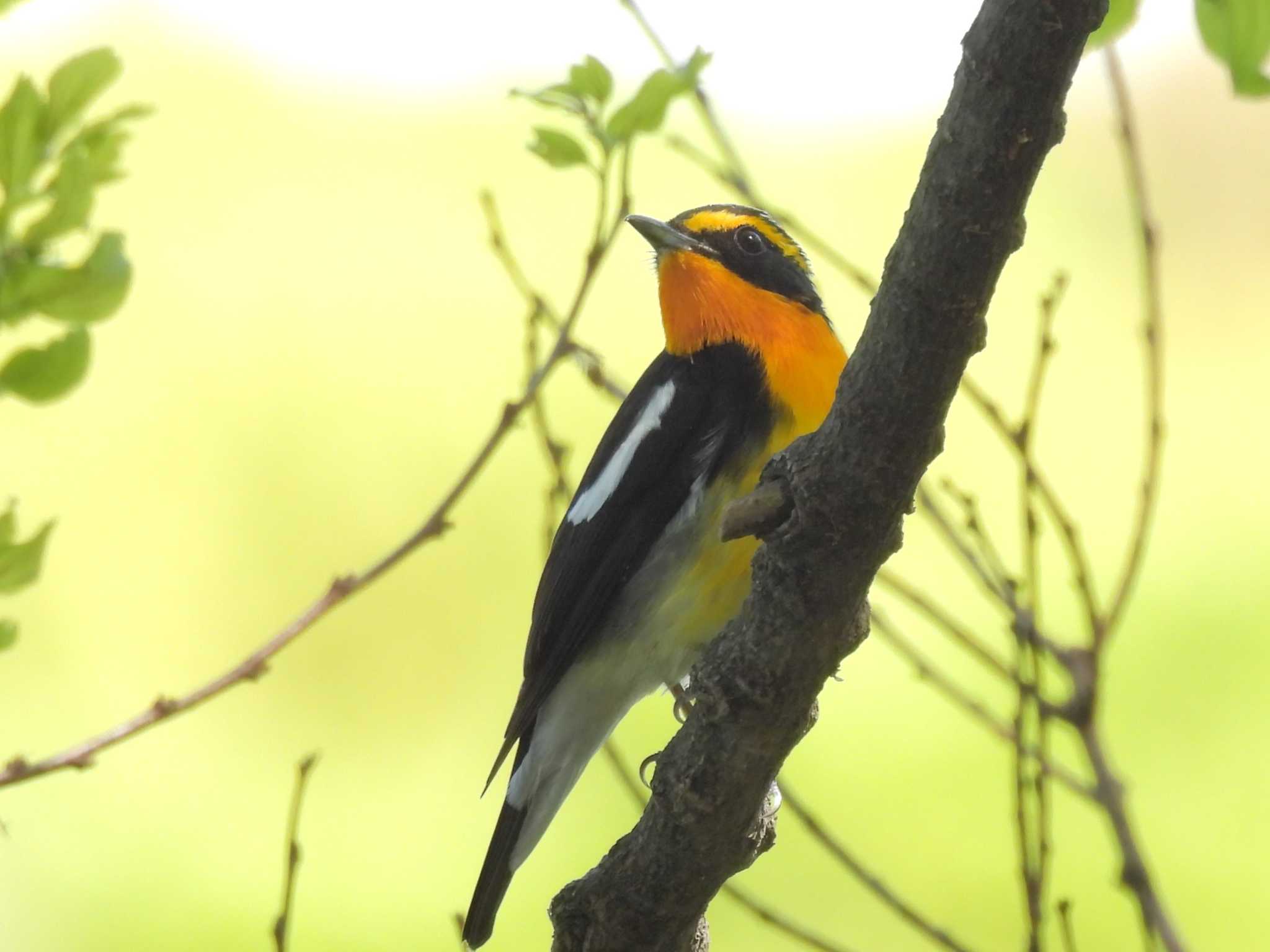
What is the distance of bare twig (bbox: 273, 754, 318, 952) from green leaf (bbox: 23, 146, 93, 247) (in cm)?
86

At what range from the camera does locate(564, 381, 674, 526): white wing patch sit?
2865 mm

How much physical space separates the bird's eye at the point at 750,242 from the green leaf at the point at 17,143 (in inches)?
80.9

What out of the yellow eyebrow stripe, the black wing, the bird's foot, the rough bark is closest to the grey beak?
the yellow eyebrow stripe

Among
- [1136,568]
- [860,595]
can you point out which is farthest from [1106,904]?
[860,595]

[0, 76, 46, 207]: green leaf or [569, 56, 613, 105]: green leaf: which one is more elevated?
[569, 56, 613, 105]: green leaf

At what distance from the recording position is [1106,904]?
15.8 feet

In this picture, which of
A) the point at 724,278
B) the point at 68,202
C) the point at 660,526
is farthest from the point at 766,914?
the point at 724,278

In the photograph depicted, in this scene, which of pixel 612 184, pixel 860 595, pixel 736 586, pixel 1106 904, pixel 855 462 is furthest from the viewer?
pixel 1106 904

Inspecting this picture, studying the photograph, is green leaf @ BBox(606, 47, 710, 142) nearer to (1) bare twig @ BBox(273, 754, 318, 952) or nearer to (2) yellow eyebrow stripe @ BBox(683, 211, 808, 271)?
(1) bare twig @ BBox(273, 754, 318, 952)

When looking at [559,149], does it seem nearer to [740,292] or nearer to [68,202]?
[68,202]

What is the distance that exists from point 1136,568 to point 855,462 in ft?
2.30

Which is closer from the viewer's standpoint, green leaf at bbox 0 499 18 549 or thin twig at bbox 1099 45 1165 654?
green leaf at bbox 0 499 18 549

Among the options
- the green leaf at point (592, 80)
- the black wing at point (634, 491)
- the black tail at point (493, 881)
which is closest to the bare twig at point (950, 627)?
the black wing at point (634, 491)

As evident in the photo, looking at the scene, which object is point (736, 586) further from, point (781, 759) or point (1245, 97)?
point (1245, 97)
